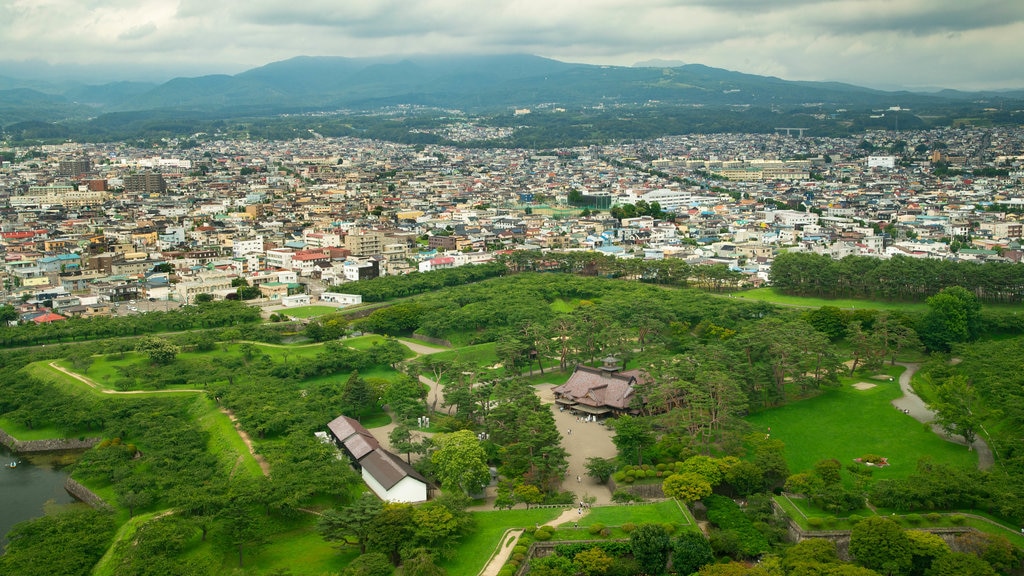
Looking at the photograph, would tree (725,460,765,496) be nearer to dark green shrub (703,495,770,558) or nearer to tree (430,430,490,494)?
dark green shrub (703,495,770,558)

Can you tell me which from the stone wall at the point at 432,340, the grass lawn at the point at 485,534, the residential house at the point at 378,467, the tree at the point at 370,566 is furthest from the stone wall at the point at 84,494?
the stone wall at the point at 432,340

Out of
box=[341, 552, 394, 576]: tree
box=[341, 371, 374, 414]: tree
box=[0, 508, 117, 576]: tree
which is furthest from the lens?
box=[341, 371, 374, 414]: tree

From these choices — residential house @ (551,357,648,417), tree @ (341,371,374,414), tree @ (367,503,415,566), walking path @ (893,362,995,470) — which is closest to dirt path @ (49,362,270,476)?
tree @ (341,371,374,414)

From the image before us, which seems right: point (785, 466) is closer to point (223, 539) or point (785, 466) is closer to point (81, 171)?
point (223, 539)

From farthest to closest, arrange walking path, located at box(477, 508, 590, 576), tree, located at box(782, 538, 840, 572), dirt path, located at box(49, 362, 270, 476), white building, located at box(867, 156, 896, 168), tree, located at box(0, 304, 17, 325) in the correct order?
white building, located at box(867, 156, 896, 168), tree, located at box(0, 304, 17, 325), dirt path, located at box(49, 362, 270, 476), walking path, located at box(477, 508, 590, 576), tree, located at box(782, 538, 840, 572)

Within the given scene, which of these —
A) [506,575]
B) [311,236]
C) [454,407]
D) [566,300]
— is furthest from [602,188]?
[506,575]

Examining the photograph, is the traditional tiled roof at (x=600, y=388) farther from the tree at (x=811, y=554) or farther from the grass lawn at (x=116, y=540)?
the grass lawn at (x=116, y=540)

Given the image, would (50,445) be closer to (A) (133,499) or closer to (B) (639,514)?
(A) (133,499)

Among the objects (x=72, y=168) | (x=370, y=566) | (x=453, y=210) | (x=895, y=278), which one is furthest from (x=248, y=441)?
(x=72, y=168)
